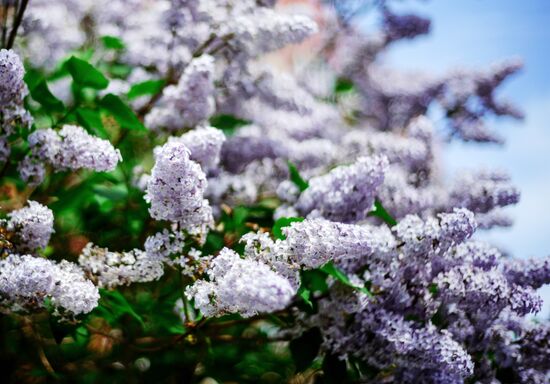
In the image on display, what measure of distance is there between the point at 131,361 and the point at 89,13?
141cm

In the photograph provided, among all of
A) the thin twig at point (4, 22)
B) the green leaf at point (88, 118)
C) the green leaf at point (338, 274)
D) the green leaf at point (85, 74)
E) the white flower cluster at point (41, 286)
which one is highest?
the thin twig at point (4, 22)

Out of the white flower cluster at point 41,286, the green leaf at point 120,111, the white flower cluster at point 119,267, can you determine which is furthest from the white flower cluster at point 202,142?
the white flower cluster at point 41,286

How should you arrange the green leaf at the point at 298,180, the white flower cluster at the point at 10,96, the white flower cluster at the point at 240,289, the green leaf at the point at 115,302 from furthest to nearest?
the green leaf at the point at 298,180, the green leaf at the point at 115,302, the white flower cluster at the point at 10,96, the white flower cluster at the point at 240,289

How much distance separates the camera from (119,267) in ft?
3.82

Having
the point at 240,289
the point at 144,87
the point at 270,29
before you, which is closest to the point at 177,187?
the point at 240,289

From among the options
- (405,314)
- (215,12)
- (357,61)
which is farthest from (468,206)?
(357,61)

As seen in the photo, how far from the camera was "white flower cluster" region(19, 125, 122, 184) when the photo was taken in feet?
3.82

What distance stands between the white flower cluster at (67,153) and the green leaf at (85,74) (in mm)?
187

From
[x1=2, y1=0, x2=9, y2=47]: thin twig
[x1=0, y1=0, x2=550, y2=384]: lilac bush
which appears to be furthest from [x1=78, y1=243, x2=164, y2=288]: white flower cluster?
[x1=2, y1=0, x2=9, y2=47]: thin twig

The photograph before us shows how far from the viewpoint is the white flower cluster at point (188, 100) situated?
4.88 feet

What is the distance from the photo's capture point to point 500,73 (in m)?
2.50

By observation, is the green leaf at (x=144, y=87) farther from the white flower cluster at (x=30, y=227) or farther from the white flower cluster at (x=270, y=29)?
the white flower cluster at (x=30, y=227)

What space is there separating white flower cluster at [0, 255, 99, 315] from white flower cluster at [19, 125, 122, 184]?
0.22 metres

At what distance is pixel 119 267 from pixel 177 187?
0.25m
